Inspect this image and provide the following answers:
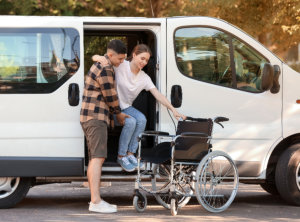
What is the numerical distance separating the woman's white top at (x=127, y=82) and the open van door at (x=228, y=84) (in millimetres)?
309

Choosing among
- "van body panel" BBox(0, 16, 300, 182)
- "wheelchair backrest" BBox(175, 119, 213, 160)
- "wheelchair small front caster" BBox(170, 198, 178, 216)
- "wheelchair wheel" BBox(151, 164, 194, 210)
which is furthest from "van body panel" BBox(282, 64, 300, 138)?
"wheelchair small front caster" BBox(170, 198, 178, 216)

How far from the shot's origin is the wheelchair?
9734 millimetres

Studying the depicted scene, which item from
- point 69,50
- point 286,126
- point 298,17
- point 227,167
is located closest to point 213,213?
point 227,167

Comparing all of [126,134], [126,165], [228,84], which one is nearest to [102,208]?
[126,165]

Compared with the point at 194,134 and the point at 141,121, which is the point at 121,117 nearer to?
the point at 141,121

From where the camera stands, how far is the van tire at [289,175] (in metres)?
10.5

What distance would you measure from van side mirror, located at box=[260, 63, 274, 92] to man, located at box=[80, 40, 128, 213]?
1.60 meters

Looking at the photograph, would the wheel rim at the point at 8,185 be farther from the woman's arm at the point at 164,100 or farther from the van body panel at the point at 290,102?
the van body panel at the point at 290,102

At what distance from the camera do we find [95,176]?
990 cm

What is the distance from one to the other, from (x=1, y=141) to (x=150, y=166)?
5.40ft

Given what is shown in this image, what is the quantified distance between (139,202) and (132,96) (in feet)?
4.06

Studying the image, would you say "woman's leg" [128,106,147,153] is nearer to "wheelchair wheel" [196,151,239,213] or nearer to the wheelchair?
the wheelchair

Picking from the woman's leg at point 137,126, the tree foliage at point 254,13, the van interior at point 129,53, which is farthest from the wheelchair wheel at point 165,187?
the tree foliage at point 254,13

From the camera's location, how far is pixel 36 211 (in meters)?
10.2
